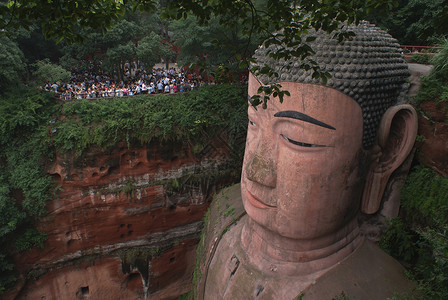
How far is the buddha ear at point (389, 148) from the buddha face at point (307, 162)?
0.65 ft

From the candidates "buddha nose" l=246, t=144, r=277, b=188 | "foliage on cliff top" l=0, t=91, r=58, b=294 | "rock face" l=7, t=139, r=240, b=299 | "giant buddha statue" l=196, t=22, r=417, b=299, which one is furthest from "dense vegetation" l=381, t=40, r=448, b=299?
"foliage on cliff top" l=0, t=91, r=58, b=294

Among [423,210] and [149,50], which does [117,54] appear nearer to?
[149,50]

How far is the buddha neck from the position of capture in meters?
4.36

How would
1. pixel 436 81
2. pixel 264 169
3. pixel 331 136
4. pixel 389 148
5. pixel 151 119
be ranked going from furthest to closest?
pixel 151 119
pixel 389 148
pixel 264 169
pixel 436 81
pixel 331 136

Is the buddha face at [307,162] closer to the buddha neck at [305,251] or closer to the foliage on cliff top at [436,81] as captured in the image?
the buddha neck at [305,251]

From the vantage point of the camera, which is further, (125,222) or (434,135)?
(125,222)

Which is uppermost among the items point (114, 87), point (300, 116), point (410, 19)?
point (410, 19)

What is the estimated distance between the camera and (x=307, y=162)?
3900mm

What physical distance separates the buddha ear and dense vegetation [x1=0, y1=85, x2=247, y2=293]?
5865 mm

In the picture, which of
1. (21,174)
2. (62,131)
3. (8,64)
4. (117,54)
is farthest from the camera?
(117,54)

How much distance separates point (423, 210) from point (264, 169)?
6.62 feet

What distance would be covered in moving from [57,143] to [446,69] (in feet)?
30.6

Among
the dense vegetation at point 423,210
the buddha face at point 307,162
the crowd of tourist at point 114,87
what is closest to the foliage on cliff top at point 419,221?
the dense vegetation at point 423,210

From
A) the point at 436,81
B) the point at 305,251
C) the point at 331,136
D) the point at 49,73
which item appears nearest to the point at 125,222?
the point at 49,73
